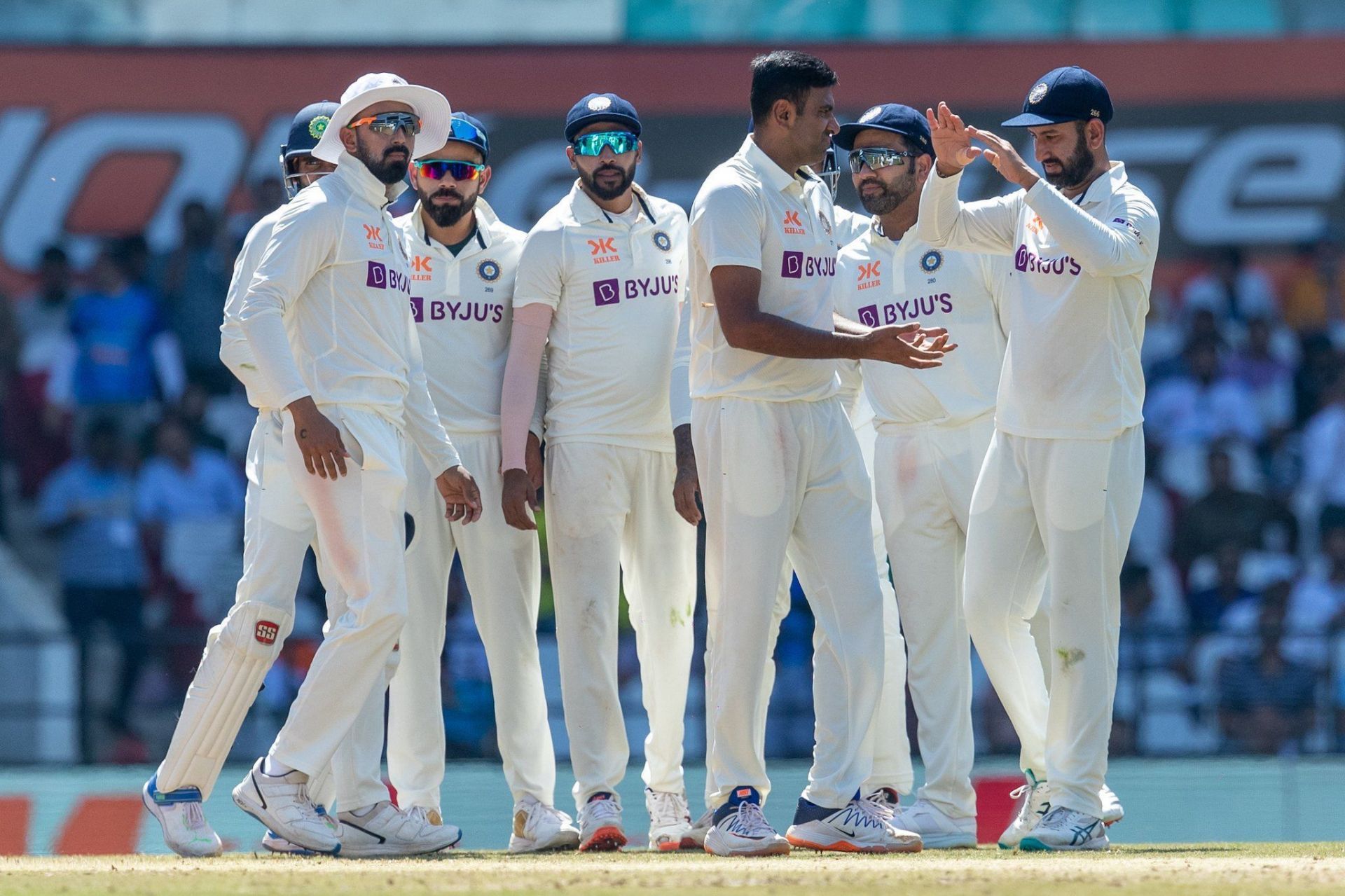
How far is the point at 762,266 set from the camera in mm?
5660

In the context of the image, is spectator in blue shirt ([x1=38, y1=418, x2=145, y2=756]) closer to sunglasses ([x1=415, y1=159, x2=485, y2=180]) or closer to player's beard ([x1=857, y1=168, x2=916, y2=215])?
sunglasses ([x1=415, y1=159, x2=485, y2=180])

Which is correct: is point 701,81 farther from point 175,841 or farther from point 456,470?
point 175,841

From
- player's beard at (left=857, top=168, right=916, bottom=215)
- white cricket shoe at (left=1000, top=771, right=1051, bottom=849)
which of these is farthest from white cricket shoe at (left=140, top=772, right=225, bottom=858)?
player's beard at (left=857, top=168, right=916, bottom=215)

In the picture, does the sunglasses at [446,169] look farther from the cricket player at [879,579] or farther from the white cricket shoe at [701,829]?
the white cricket shoe at [701,829]

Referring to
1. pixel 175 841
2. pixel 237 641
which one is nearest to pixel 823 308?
pixel 237 641

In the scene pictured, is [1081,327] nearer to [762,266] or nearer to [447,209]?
[762,266]

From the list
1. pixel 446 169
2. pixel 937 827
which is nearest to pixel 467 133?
pixel 446 169

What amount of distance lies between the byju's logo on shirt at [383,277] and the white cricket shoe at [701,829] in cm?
182

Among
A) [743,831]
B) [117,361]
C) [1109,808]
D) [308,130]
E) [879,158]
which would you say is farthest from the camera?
[117,361]

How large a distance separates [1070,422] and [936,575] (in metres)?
0.91

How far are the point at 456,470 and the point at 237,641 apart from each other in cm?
83

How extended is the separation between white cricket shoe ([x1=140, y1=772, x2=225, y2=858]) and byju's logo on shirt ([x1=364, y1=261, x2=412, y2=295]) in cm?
159

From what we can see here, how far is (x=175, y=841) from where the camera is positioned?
18.5 feet

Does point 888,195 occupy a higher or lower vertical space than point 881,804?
higher
